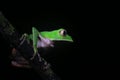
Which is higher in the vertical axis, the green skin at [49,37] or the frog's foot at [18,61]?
the green skin at [49,37]

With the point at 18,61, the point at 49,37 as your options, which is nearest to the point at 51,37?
the point at 49,37

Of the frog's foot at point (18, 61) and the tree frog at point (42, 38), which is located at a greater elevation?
the tree frog at point (42, 38)

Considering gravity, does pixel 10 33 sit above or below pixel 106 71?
above

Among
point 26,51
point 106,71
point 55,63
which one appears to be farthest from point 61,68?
point 26,51

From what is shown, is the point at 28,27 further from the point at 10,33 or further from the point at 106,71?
the point at 10,33

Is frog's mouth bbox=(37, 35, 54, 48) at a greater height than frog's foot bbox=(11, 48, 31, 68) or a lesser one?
greater

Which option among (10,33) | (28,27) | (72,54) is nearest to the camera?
(10,33)

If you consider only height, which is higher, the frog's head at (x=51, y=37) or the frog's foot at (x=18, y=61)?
the frog's head at (x=51, y=37)

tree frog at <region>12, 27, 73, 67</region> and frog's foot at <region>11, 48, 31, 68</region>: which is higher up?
tree frog at <region>12, 27, 73, 67</region>

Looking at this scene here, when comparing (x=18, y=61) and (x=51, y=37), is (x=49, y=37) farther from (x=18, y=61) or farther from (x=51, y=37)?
(x=18, y=61)

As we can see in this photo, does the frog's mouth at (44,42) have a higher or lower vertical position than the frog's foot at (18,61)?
higher

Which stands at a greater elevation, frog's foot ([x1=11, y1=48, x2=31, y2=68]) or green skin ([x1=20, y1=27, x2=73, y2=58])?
green skin ([x1=20, y1=27, x2=73, y2=58])
